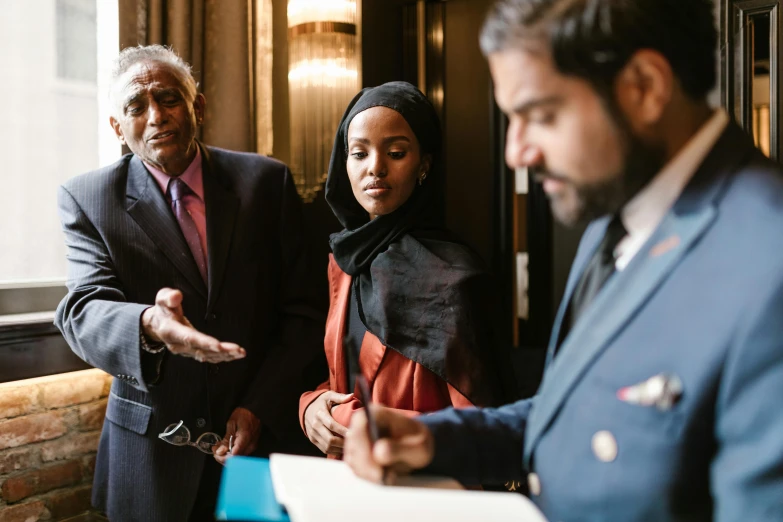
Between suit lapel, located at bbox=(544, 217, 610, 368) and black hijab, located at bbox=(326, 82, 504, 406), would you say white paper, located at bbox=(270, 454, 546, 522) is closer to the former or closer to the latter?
suit lapel, located at bbox=(544, 217, 610, 368)

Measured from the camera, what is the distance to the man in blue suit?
2.02ft

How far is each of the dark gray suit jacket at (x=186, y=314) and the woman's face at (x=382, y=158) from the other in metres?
0.46

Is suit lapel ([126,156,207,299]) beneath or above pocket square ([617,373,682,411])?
above

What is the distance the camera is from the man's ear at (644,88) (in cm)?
70

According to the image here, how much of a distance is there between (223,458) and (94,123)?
1448mm

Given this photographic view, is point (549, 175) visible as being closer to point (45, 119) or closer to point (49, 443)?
point (49, 443)

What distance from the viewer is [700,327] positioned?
65 cm

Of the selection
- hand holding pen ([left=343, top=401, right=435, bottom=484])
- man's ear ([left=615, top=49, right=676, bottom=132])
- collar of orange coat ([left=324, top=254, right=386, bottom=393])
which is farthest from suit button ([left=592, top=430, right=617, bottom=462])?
→ collar of orange coat ([left=324, top=254, right=386, bottom=393])

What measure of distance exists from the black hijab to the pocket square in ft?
2.40

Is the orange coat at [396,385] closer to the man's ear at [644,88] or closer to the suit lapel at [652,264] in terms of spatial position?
the suit lapel at [652,264]

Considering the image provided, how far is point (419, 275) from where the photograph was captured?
150 centimetres

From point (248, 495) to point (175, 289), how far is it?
0.97 meters

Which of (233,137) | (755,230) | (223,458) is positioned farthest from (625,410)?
(233,137)

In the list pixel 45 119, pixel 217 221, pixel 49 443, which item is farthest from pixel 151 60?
pixel 49 443
